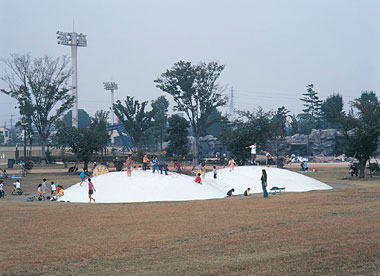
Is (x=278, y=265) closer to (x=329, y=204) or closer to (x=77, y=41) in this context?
(x=329, y=204)

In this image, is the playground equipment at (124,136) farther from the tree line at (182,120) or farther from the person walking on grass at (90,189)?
the person walking on grass at (90,189)

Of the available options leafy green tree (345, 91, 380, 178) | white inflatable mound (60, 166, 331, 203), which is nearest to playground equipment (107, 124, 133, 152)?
leafy green tree (345, 91, 380, 178)

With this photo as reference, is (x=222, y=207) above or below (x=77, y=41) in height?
below

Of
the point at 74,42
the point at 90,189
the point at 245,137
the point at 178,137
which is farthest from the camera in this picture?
the point at 74,42

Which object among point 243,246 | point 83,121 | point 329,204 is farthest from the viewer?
point 83,121

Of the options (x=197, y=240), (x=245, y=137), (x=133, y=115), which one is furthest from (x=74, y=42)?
(x=197, y=240)

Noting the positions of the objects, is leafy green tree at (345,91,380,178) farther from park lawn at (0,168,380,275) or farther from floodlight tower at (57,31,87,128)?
floodlight tower at (57,31,87,128)

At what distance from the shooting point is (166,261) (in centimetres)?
1326

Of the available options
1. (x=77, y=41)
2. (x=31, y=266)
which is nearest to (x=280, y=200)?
(x=31, y=266)

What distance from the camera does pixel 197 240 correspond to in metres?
15.9

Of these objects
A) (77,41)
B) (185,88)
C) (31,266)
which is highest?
(77,41)

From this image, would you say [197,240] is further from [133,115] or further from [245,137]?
[133,115]

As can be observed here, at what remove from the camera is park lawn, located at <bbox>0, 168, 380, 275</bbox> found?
1238cm

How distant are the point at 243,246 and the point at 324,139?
8386 cm
